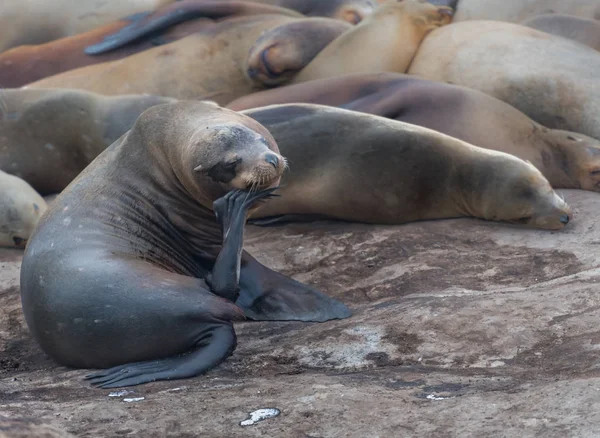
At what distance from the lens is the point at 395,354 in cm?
388

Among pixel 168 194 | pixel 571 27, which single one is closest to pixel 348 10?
pixel 571 27

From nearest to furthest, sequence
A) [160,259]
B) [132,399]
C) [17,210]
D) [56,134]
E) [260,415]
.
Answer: [260,415]
[132,399]
[160,259]
[17,210]
[56,134]

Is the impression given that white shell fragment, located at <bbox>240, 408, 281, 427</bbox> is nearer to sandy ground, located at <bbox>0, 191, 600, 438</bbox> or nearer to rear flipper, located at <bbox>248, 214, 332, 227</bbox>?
sandy ground, located at <bbox>0, 191, 600, 438</bbox>

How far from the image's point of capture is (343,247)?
5.49 meters

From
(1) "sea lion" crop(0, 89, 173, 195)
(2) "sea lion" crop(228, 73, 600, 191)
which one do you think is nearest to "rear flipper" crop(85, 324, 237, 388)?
(2) "sea lion" crop(228, 73, 600, 191)

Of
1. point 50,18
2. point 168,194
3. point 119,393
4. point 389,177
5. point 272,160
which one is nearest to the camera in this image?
point 119,393

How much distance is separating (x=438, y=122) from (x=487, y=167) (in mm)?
515

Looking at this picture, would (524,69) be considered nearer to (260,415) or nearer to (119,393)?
(119,393)

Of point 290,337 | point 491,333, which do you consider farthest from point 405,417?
point 290,337

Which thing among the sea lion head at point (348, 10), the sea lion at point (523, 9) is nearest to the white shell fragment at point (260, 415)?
the sea lion at point (523, 9)

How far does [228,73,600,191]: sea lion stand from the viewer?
6.32 meters

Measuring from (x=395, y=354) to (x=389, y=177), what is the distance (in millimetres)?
2015

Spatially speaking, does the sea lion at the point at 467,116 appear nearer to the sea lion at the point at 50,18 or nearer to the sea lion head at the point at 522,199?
→ the sea lion head at the point at 522,199

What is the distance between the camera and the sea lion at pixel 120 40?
8.22 meters
